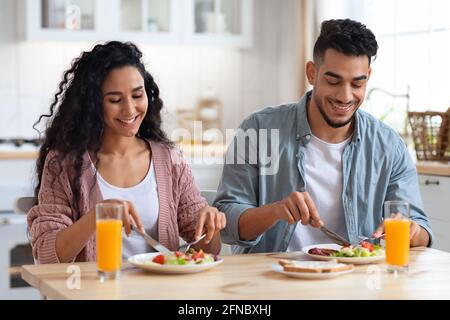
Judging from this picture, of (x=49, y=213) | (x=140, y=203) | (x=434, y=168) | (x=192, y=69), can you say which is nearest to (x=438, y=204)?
(x=434, y=168)

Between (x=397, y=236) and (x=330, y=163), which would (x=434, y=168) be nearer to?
(x=330, y=163)

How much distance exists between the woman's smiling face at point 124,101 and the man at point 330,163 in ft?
1.15

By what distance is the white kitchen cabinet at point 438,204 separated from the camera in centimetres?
356

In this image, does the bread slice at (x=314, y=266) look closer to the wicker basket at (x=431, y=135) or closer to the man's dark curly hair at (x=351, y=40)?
the man's dark curly hair at (x=351, y=40)

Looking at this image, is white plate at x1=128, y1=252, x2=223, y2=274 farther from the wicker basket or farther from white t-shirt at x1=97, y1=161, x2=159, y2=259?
the wicker basket

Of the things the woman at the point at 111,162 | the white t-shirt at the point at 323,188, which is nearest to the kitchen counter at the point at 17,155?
the woman at the point at 111,162

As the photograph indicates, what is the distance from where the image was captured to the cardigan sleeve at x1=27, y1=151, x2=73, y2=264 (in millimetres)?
2148

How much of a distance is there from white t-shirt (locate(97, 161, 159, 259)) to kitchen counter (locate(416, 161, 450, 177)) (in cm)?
160

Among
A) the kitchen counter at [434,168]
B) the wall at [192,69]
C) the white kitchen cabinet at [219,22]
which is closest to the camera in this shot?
the kitchen counter at [434,168]

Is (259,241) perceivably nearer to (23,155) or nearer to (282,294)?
(282,294)

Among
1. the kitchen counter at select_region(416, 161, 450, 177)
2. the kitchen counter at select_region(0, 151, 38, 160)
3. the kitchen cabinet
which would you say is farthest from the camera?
the kitchen cabinet

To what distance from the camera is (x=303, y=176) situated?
2506 millimetres

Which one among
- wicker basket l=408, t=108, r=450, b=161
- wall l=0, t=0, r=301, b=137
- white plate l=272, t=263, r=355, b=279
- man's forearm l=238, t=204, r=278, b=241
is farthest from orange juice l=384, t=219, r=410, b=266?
wall l=0, t=0, r=301, b=137

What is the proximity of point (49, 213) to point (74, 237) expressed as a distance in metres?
0.16
